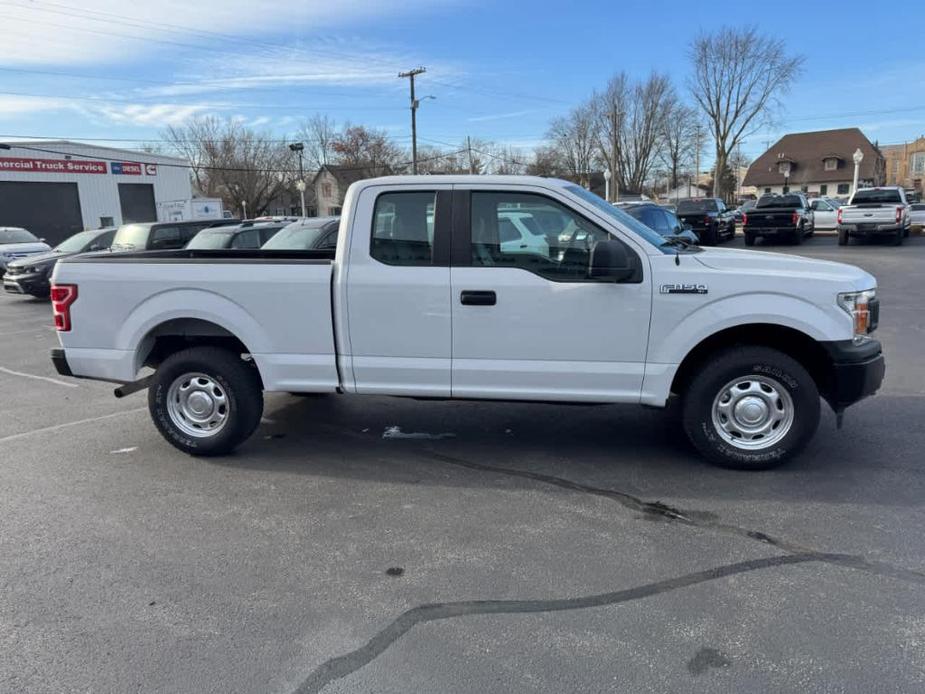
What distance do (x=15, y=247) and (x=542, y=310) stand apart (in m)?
20.7

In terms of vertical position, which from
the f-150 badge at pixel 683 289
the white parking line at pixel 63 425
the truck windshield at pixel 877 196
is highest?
the truck windshield at pixel 877 196

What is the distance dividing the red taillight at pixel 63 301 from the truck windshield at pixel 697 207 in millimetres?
22743

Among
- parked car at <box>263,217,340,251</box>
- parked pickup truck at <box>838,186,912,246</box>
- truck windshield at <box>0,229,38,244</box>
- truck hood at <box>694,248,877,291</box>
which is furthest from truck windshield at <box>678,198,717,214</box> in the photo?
truck windshield at <box>0,229,38,244</box>

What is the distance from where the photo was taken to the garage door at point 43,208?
3244cm

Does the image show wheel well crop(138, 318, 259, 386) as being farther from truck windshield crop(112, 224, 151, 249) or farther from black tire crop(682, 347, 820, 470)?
truck windshield crop(112, 224, 151, 249)

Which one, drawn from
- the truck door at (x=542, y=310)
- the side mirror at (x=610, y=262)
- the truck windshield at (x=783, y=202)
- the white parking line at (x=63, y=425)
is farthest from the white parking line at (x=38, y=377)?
the truck windshield at (x=783, y=202)

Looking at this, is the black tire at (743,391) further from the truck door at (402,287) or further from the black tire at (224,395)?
the black tire at (224,395)

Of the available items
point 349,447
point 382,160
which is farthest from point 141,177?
point 349,447

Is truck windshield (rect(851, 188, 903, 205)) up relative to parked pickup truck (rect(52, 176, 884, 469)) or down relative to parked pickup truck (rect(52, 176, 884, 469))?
up

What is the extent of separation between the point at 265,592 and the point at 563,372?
2348 mm

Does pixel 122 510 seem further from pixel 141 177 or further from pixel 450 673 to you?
pixel 141 177

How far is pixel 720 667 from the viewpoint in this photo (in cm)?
265

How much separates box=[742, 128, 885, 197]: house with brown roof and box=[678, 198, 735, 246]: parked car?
161 ft

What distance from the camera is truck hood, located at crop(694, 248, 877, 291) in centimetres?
429
